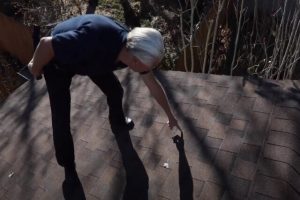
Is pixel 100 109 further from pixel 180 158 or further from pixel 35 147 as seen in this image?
pixel 180 158

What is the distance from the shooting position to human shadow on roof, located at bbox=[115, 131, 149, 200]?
8.35ft

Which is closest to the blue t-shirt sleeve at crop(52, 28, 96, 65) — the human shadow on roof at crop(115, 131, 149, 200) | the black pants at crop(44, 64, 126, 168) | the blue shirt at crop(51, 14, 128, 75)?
the blue shirt at crop(51, 14, 128, 75)

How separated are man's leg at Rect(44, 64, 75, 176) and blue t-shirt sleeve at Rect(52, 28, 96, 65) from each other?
26cm

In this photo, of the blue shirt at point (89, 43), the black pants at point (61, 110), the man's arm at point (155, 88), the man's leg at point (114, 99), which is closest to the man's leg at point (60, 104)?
the black pants at point (61, 110)

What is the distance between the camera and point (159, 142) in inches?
114

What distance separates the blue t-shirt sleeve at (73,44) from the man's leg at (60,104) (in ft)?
0.86

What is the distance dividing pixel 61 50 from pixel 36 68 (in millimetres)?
312

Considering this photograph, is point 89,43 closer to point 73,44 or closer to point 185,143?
point 73,44

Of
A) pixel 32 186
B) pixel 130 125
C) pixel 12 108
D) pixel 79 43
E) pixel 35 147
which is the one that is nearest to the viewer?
pixel 79 43

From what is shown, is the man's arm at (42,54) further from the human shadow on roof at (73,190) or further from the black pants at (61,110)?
the human shadow on roof at (73,190)

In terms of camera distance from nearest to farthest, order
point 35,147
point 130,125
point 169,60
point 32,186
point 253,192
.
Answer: point 253,192 < point 32,186 < point 130,125 < point 35,147 < point 169,60

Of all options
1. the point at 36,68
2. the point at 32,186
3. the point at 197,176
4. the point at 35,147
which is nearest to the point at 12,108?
the point at 35,147

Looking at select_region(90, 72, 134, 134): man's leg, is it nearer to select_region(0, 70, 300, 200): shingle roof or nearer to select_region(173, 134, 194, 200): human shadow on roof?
select_region(0, 70, 300, 200): shingle roof

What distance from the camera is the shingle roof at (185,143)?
7.62ft
